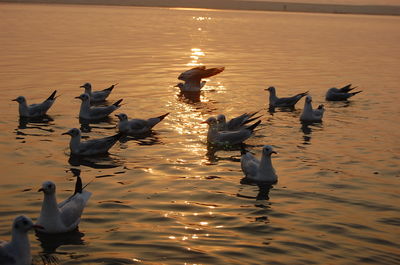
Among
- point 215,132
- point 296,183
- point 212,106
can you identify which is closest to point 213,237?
point 296,183

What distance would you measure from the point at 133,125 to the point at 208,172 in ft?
13.9

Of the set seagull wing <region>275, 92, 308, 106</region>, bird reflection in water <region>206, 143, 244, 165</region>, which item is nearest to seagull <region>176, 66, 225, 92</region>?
seagull wing <region>275, 92, 308, 106</region>

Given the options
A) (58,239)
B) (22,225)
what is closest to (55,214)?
(58,239)

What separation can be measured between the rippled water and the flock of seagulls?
312 mm

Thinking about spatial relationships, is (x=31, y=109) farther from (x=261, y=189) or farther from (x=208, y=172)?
(x=261, y=189)

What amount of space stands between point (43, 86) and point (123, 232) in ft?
52.2

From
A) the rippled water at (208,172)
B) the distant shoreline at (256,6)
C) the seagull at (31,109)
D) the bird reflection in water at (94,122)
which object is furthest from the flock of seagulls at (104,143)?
the distant shoreline at (256,6)

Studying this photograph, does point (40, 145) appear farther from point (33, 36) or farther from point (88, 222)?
point (33, 36)

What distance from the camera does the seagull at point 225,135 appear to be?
672 inches

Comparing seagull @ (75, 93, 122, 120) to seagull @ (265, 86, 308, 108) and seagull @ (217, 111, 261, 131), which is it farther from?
seagull @ (265, 86, 308, 108)

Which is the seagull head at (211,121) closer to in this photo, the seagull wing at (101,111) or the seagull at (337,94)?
the seagull wing at (101,111)

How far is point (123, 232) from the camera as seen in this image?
1079 centimetres

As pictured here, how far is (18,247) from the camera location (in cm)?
930

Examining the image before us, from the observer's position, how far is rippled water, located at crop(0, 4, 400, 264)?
34.1 ft
